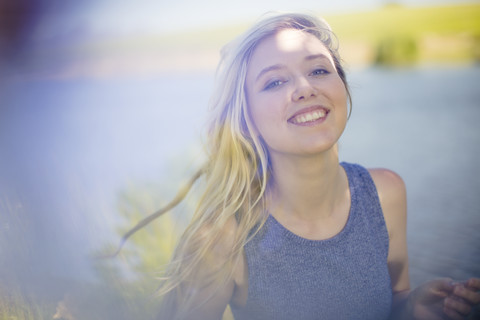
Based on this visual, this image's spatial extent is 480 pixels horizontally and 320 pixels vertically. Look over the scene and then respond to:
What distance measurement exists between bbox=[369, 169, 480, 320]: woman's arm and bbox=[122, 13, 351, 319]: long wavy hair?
577mm

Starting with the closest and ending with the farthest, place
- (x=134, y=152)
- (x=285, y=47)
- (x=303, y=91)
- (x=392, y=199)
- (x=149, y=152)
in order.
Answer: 1. (x=303, y=91)
2. (x=285, y=47)
3. (x=392, y=199)
4. (x=134, y=152)
5. (x=149, y=152)

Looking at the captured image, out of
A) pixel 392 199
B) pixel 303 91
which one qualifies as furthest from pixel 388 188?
pixel 303 91

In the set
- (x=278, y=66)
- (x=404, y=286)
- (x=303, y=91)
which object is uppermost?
(x=278, y=66)

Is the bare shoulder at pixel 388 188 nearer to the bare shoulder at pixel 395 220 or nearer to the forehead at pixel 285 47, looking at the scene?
the bare shoulder at pixel 395 220

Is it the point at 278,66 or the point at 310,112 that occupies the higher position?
the point at 278,66

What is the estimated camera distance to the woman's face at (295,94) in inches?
62.1

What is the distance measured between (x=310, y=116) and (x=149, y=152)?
4.00m

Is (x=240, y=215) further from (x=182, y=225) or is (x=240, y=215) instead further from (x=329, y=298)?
(x=182, y=225)

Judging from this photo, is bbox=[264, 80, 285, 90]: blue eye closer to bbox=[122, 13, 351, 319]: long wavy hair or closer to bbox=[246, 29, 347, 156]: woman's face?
bbox=[246, 29, 347, 156]: woman's face

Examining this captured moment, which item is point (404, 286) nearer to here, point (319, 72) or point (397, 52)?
point (319, 72)

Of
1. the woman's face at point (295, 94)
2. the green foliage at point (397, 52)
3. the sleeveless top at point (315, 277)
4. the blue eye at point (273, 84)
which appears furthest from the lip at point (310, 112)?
the green foliage at point (397, 52)

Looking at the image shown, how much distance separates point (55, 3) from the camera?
272cm

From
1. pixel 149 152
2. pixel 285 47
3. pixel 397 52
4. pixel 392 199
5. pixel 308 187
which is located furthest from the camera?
pixel 397 52

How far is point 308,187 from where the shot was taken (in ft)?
5.85
